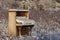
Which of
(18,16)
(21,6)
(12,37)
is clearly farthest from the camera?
(21,6)

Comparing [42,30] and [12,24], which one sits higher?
[12,24]

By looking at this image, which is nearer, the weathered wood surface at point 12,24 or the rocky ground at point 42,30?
the weathered wood surface at point 12,24

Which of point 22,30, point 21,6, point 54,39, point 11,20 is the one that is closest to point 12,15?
point 11,20

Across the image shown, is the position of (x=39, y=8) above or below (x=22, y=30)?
below

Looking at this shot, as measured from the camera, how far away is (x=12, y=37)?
Answer: 5512 millimetres

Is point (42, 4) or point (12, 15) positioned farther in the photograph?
point (42, 4)

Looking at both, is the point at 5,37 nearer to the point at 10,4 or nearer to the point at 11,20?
the point at 11,20

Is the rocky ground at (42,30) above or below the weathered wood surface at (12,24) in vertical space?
below

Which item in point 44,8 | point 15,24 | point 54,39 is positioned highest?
point 15,24

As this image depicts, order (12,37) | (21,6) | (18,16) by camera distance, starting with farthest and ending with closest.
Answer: (21,6)
(18,16)
(12,37)

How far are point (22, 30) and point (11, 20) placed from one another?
0.44 m

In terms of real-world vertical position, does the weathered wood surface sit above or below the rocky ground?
above

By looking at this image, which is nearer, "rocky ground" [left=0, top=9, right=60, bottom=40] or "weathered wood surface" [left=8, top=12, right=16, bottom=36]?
"weathered wood surface" [left=8, top=12, right=16, bottom=36]

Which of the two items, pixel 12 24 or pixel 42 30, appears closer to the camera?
pixel 12 24
